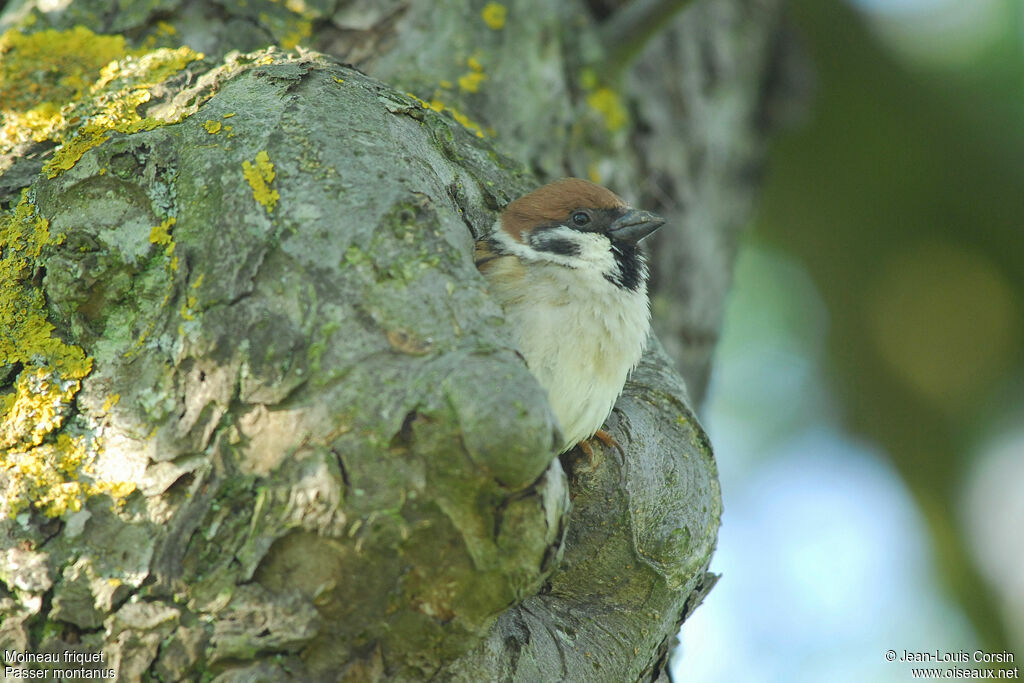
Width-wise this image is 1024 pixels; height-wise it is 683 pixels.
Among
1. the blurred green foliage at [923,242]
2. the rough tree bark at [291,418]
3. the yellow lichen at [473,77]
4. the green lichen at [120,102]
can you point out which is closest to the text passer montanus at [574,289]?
the rough tree bark at [291,418]

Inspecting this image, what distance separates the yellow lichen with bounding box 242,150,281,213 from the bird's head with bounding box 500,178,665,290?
764 millimetres

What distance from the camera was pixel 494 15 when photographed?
12.5ft

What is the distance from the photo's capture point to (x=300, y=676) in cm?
194

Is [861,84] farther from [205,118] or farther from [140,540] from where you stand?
[140,540]

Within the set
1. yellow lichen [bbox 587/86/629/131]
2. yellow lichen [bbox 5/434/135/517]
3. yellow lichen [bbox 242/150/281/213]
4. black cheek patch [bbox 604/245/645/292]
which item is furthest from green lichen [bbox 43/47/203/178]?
yellow lichen [bbox 587/86/629/131]

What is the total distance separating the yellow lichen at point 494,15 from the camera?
3.78 m

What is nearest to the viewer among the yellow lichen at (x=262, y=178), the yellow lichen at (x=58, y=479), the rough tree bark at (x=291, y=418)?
the rough tree bark at (x=291, y=418)

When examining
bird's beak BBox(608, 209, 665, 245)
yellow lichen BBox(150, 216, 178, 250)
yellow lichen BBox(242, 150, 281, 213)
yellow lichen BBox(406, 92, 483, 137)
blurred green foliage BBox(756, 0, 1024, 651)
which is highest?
yellow lichen BBox(242, 150, 281, 213)

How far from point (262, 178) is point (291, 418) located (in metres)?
0.60

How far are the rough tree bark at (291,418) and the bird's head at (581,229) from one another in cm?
14

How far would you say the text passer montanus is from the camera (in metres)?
2.50

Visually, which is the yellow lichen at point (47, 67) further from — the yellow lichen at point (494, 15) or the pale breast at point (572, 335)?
the pale breast at point (572, 335)

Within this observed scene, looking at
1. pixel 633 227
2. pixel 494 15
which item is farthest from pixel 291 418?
pixel 494 15

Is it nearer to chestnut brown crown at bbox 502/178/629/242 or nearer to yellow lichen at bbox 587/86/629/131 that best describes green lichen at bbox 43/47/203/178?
chestnut brown crown at bbox 502/178/629/242
